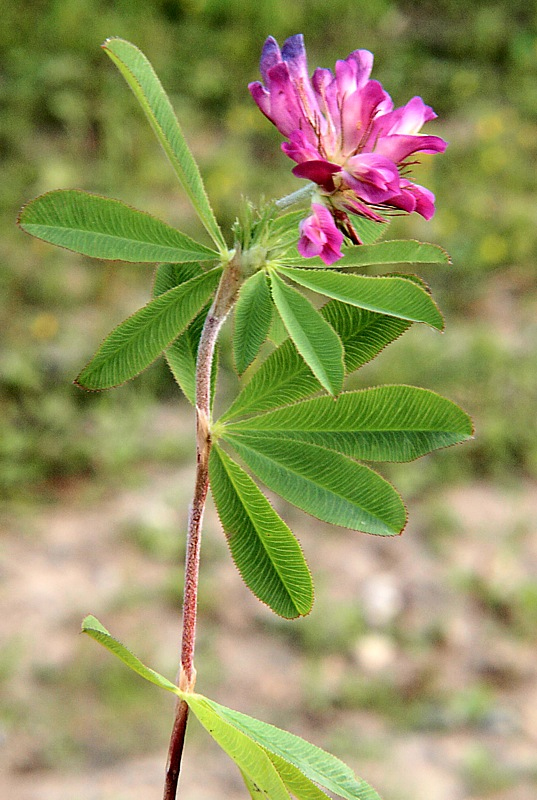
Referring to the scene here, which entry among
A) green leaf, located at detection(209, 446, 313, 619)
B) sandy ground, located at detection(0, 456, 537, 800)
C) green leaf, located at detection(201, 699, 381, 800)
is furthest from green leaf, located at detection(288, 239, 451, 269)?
sandy ground, located at detection(0, 456, 537, 800)

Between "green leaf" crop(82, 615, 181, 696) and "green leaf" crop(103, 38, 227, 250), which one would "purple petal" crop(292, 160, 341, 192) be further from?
"green leaf" crop(82, 615, 181, 696)

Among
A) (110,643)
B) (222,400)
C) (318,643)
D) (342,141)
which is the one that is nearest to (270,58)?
(342,141)

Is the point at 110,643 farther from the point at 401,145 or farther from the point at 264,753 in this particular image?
the point at 401,145

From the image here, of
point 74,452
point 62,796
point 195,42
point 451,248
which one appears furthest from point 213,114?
point 62,796

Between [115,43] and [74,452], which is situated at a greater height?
[74,452]

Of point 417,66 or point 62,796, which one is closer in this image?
point 62,796

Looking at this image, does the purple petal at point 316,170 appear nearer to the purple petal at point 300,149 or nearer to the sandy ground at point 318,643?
the purple petal at point 300,149

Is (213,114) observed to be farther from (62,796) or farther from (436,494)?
(62,796)
